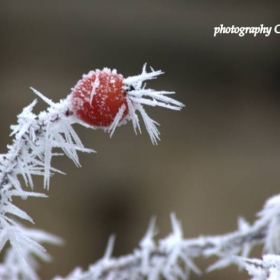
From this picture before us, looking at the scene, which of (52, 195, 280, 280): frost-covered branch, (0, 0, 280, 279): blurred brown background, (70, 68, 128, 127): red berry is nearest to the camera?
(70, 68, 128, 127): red berry

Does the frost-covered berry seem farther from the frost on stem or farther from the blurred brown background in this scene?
the blurred brown background

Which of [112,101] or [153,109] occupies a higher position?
[153,109]

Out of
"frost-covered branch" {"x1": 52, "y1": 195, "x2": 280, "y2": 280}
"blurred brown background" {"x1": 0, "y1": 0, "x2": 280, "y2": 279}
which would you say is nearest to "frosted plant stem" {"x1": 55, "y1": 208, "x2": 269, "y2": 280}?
"frost-covered branch" {"x1": 52, "y1": 195, "x2": 280, "y2": 280}

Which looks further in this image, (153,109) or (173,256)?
(153,109)

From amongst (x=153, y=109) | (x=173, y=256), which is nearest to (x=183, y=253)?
(x=173, y=256)

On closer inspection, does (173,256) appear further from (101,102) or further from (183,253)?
(101,102)

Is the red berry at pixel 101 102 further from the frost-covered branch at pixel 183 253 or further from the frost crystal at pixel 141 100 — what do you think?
the frost-covered branch at pixel 183 253
